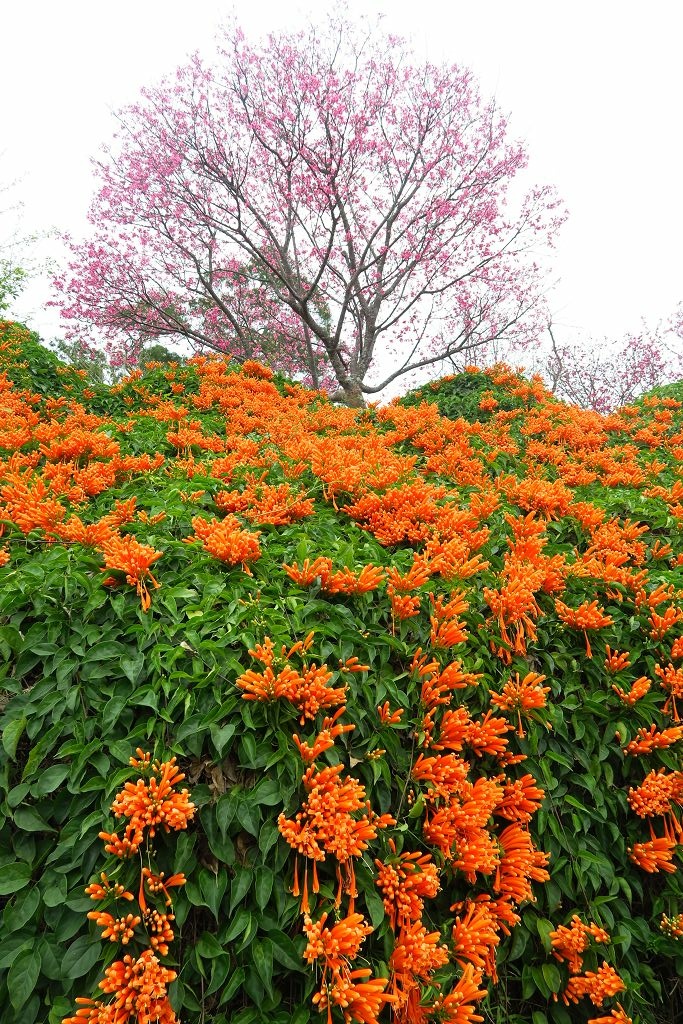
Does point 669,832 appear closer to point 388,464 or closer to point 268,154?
point 388,464

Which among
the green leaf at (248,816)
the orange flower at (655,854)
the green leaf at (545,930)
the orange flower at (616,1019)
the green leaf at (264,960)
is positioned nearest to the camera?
the green leaf at (264,960)

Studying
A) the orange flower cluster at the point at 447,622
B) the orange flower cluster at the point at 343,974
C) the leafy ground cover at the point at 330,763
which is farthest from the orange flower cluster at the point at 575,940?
the orange flower cluster at the point at 447,622

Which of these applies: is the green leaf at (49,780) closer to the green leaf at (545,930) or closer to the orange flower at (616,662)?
the green leaf at (545,930)

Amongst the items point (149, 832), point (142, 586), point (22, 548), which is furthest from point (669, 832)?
point (22, 548)

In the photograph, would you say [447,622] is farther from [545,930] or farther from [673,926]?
A: [673,926]

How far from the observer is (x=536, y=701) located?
1.94m

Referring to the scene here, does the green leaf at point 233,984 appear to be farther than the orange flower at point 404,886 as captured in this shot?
No

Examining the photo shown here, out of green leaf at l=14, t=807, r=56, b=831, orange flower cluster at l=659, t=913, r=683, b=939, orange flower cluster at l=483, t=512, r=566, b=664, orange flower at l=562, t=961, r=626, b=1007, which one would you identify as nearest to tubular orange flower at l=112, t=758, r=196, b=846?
green leaf at l=14, t=807, r=56, b=831

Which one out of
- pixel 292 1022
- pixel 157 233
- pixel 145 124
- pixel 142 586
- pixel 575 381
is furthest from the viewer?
pixel 575 381

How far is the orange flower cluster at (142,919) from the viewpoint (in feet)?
4.17

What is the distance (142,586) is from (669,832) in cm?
221

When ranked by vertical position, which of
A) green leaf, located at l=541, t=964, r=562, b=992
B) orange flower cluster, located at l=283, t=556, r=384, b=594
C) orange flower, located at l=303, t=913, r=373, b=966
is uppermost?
orange flower cluster, located at l=283, t=556, r=384, b=594

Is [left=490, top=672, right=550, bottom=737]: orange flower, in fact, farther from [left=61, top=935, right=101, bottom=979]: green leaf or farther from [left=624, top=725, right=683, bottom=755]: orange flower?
[left=61, top=935, right=101, bottom=979]: green leaf

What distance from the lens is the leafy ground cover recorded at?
1417mm
